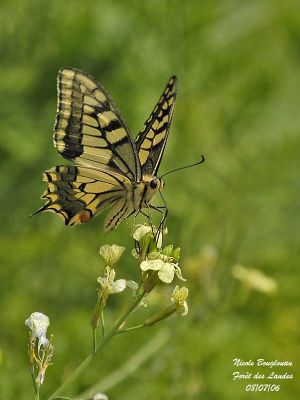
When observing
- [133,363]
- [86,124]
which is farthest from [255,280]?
[86,124]

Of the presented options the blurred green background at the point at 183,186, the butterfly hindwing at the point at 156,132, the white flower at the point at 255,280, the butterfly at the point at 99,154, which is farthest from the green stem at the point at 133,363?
the butterfly hindwing at the point at 156,132

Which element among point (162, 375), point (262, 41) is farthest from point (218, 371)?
point (262, 41)

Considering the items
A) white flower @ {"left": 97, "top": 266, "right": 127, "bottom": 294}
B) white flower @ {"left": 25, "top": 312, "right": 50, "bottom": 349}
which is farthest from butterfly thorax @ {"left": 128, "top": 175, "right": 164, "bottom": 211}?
white flower @ {"left": 25, "top": 312, "right": 50, "bottom": 349}

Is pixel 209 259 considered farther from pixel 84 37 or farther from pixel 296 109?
pixel 296 109

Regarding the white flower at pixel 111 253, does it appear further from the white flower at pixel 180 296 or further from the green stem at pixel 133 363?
the green stem at pixel 133 363

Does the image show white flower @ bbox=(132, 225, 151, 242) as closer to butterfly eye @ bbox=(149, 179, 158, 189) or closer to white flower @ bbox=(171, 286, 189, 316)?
white flower @ bbox=(171, 286, 189, 316)

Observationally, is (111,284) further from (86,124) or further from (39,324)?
(86,124)
